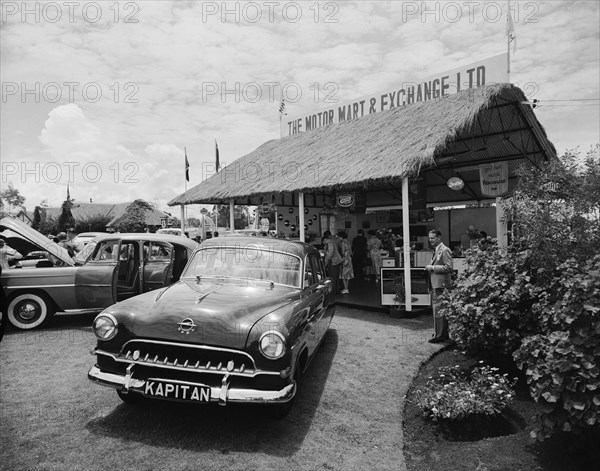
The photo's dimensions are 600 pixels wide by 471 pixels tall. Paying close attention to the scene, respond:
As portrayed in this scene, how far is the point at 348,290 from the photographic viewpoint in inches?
429

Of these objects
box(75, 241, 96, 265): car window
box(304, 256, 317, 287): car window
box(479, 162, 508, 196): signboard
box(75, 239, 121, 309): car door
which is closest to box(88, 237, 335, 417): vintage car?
box(304, 256, 317, 287): car window

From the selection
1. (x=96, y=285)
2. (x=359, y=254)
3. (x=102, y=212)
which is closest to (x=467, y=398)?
(x=96, y=285)

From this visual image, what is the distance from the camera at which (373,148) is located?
10.2 m

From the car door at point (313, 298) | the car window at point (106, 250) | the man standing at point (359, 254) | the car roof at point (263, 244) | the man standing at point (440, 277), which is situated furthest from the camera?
the man standing at point (359, 254)

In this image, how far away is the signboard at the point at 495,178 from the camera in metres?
11.3

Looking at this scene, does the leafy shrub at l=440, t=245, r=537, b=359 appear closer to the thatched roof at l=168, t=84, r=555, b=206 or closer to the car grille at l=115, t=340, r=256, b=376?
the car grille at l=115, t=340, r=256, b=376

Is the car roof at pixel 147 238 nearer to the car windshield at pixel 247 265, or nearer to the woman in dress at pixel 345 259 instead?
the car windshield at pixel 247 265

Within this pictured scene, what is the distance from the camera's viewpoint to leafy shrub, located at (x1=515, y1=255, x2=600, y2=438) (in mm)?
2643

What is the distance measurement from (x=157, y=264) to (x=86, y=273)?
1340 mm

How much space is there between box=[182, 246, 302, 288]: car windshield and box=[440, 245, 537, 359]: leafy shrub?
2.00 m

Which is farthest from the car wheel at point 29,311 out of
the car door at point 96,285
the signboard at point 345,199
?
the signboard at point 345,199

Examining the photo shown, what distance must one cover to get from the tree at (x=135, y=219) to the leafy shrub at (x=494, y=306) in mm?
35944

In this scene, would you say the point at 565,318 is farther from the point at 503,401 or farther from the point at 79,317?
the point at 79,317

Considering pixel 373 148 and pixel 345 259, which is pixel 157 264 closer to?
pixel 345 259
